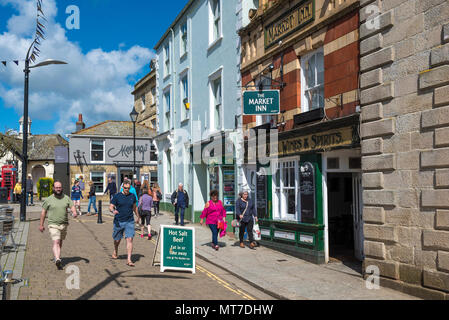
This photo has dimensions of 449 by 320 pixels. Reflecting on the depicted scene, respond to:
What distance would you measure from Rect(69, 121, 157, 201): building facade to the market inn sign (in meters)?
23.6

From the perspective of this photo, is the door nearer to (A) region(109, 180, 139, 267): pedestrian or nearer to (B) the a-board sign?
(B) the a-board sign

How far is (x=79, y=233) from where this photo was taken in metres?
14.7

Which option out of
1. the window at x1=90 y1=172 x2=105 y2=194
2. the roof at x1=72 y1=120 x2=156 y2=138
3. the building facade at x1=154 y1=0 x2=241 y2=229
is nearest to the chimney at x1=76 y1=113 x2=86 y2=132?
the roof at x1=72 y1=120 x2=156 y2=138

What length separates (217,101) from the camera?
56.0ft

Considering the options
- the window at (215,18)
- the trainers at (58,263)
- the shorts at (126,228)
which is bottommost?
the trainers at (58,263)

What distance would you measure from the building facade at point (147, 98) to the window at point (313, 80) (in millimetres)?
24927

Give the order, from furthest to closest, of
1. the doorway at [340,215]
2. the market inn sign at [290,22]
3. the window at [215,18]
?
Answer: the window at [215,18]
the doorway at [340,215]
the market inn sign at [290,22]

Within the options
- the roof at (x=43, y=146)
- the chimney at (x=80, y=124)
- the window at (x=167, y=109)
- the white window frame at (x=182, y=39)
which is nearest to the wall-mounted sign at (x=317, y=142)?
the white window frame at (x=182, y=39)

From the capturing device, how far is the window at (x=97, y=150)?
1406 inches

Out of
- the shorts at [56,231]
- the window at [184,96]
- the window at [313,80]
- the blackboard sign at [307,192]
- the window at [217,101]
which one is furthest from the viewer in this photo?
the window at [184,96]

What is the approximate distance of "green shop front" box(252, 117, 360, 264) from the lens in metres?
9.71

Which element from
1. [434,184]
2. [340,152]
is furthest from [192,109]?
[434,184]

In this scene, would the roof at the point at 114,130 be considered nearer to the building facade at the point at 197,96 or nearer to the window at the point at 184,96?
the building facade at the point at 197,96

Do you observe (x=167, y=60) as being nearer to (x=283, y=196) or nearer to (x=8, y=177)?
(x=283, y=196)
